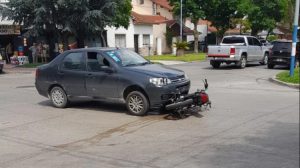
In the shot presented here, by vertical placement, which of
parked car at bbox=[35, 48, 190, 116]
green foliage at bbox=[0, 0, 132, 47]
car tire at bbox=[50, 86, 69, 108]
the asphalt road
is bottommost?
the asphalt road

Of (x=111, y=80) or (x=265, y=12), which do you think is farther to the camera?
(x=265, y=12)

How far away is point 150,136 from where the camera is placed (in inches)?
318

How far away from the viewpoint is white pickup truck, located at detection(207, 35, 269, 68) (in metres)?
23.9

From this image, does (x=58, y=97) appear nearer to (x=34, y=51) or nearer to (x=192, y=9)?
(x=34, y=51)

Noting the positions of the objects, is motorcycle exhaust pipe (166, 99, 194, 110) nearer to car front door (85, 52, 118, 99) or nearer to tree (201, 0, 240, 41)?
car front door (85, 52, 118, 99)

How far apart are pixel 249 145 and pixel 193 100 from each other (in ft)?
9.24

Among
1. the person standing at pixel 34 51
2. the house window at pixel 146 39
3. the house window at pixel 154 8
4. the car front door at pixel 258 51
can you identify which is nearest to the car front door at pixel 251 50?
the car front door at pixel 258 51

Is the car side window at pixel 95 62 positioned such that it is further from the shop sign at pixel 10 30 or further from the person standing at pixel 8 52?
the person standing at pixel 8 52

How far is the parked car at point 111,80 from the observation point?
992 cm

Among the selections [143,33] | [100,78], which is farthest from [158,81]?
[143,33]

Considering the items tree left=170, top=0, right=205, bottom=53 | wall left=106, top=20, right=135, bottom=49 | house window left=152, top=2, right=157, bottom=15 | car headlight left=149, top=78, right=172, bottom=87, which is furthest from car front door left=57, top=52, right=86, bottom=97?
house window left=152, top=2, right=157, bottom=15

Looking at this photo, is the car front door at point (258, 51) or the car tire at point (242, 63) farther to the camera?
Result: the car front door at point (258, 51)

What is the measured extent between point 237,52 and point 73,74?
14573mm

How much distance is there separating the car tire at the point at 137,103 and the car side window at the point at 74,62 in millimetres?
1712
